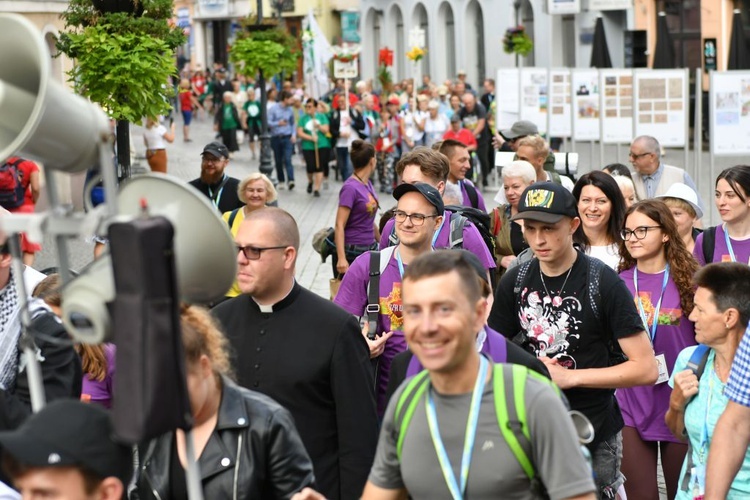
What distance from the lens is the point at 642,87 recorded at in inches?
744

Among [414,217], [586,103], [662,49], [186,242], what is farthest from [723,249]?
[662,49]

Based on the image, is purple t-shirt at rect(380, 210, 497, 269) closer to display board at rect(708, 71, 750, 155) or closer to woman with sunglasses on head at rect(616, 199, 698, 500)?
woman with sunglasses on head at rect(616, 199, 698, 500)

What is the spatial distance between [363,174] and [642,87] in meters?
7.73

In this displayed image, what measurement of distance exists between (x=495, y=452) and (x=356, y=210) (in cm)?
858

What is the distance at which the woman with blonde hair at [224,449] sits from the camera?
4227 mm

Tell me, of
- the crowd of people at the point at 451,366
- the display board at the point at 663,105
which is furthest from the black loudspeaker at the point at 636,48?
the crowd of people at the point at 451,366

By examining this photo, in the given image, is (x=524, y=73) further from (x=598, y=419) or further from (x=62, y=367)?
(x=62, y=367)

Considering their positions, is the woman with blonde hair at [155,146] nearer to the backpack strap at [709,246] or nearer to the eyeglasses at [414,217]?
the backpack strap at [709,246]

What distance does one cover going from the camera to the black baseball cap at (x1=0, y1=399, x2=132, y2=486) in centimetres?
341

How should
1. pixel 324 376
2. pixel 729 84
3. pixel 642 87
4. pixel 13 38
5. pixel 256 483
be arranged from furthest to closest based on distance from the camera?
pixel 642 87 → pixel 729 84 → pixel 324 376 → pixel 256 483 → pixel 13 38

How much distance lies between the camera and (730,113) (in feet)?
57.2

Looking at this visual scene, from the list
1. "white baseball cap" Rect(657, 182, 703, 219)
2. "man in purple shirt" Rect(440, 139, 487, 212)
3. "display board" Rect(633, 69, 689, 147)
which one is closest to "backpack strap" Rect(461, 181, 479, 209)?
"man in purple shirt" Rect(440, 139, 487, 212)

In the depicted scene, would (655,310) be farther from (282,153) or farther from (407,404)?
(282,153)

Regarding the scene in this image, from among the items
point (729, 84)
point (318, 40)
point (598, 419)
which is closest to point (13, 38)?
point (598, 419)
